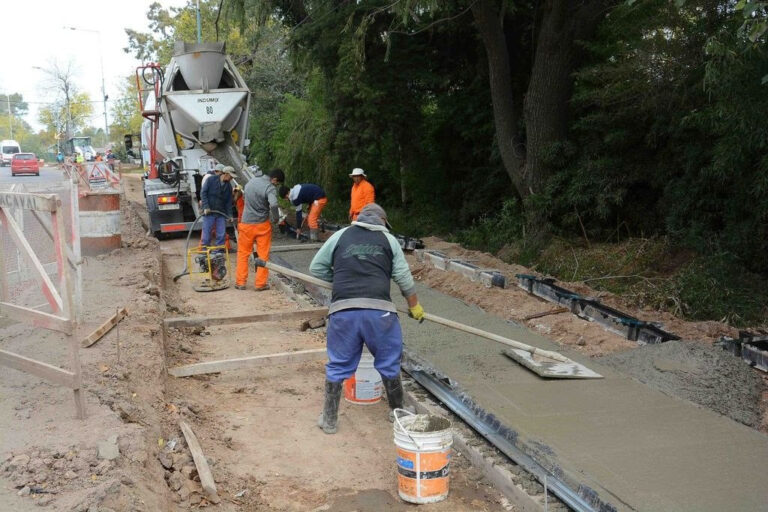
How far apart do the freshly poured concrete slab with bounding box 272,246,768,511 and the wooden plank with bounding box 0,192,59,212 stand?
3.15 metres

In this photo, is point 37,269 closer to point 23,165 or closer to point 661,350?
point 661,350

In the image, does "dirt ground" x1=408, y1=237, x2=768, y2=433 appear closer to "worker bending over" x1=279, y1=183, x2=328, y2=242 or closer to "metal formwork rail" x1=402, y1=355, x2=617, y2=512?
"metal formwork rail" x1=402, y1=355, x2=617, y2=512

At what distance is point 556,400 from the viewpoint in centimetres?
486

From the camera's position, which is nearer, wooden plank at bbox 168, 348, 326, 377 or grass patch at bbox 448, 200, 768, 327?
wooden plank at bbox 168, 348, 326, 377

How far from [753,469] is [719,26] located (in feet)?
20.3

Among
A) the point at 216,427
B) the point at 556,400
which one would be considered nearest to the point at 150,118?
the point at 216,427

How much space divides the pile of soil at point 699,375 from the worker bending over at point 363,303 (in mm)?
2124

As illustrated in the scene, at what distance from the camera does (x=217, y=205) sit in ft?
31.7

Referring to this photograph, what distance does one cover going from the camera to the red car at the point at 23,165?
36.3 meters

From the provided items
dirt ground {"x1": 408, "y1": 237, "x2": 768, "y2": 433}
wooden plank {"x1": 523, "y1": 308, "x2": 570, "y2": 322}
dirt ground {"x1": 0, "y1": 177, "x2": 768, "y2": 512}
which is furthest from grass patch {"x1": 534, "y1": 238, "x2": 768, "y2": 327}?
wooden plank {"x1": 523, "y1": 308, "x2": 570, "y2": 322}

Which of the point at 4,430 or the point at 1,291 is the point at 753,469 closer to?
the point at 4,430

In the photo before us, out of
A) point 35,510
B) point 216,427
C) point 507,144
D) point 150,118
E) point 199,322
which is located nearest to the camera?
point 35,510

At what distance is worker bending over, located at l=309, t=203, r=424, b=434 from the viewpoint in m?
4.49

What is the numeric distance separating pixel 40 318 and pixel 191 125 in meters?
9.00
